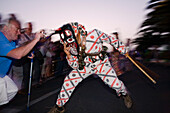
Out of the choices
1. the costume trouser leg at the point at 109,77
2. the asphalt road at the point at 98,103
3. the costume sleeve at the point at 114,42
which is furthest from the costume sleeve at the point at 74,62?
the asphalt road at the point at 98,103

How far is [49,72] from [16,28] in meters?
5.59

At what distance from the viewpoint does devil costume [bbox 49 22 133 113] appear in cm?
285

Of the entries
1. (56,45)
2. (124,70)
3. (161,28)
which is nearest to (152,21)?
(161,28)

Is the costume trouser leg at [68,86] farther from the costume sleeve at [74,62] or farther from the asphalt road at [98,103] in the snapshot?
the asphalt road at [98,103]

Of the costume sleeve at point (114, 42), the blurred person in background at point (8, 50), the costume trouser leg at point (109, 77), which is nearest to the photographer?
the blurred person in background at point (8, 50)

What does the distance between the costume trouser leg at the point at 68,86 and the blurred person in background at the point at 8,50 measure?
881mm

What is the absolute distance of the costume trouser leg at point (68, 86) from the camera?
285 cm

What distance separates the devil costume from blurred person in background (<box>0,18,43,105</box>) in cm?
83

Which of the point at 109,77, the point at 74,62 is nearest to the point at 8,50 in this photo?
the point at 74,62

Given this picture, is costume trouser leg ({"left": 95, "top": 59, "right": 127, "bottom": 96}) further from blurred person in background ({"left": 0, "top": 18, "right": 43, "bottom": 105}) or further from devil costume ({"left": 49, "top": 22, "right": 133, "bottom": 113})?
blurred person in background ({"left": 0, "top": 18, "right": 43, "bottom": 105})

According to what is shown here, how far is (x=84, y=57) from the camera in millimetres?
2914

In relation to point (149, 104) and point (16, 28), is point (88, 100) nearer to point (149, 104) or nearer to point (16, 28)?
point (149, 104)

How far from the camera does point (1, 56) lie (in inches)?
80.0

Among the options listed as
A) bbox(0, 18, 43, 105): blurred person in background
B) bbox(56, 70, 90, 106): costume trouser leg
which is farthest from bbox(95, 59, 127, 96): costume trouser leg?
bbox(0, 18, 43, 105): blurred person in background
